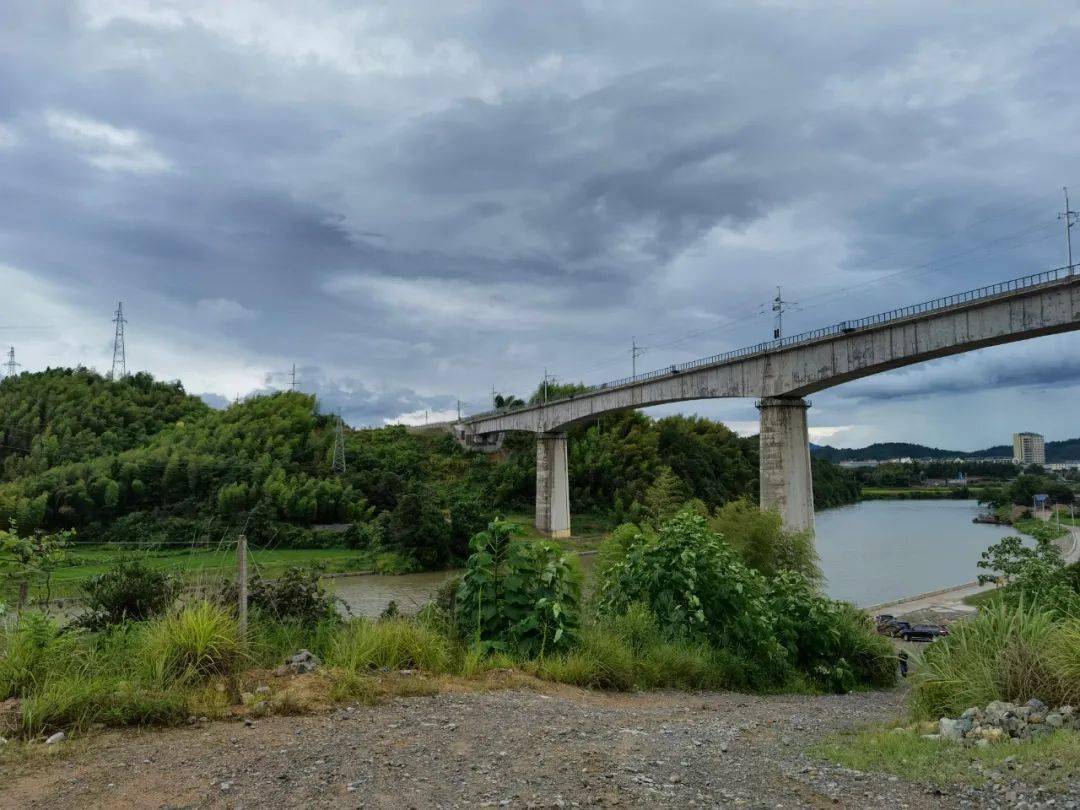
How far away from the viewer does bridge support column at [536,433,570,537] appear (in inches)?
2076

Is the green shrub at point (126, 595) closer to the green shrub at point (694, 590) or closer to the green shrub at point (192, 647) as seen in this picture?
the green shrub at point (192, 647)

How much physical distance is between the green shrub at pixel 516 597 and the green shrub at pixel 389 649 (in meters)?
0.55

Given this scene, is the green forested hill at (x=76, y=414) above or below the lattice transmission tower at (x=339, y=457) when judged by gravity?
above

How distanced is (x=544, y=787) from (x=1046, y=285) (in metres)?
25.2

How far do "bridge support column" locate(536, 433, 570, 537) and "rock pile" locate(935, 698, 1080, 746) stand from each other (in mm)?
47418

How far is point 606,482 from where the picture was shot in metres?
64.9

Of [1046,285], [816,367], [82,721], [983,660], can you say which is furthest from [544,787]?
[816,367]

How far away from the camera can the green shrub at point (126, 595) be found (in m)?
7.53

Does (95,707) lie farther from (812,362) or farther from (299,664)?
(812,362)

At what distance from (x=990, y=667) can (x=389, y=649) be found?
218 inches

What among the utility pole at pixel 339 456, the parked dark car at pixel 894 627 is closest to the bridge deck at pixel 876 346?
the parked dark car at pixel 894 627

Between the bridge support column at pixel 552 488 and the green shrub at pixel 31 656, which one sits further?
the bridge support column at pixel 552 488

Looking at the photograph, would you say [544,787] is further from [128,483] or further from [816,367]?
[128,483]

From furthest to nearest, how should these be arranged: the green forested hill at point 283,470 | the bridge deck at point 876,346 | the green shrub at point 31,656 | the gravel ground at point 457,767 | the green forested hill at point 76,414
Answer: the green forested hill at point 76,414, the green forested hill at point 283,470, the bridge deck at point 876,346, the green shrub at point 31,656, the gravel ground at point 457,767
